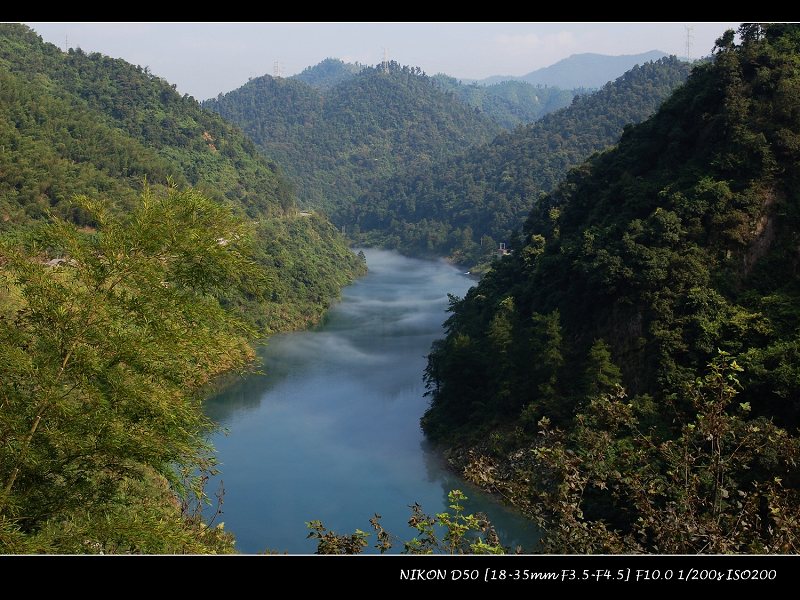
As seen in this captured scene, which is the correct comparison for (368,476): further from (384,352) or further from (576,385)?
(384,352)

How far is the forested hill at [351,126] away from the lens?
74312 mm

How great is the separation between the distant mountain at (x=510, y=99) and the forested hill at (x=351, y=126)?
18.4m

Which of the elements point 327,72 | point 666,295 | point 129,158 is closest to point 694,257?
point 666,295

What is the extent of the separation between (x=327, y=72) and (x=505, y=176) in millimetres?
114423

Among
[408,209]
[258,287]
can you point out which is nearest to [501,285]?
[258,287]

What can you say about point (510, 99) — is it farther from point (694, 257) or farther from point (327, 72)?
point (694, 257)

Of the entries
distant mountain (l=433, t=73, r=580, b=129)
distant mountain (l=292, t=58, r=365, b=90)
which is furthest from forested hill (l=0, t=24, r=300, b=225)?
distant mountain (l=292, t=58, r=365, b=90)

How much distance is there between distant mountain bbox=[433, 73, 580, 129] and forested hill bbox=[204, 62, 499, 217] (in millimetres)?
18356

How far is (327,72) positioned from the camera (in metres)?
157

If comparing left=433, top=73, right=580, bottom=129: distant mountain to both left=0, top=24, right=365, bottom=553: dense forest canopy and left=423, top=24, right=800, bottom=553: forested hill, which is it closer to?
left=423, top=24, right=800, bottom=553: forested hill

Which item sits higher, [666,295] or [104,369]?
[104,369]

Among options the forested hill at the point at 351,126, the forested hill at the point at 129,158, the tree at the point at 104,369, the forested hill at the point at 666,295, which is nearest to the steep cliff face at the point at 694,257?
the forested hill at the point at 666,295

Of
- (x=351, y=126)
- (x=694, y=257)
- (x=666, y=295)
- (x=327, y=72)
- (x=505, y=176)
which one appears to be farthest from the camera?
(x=327, y=72)

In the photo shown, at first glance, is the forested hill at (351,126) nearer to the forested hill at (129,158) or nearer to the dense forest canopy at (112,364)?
the forested hill at (129,158)
